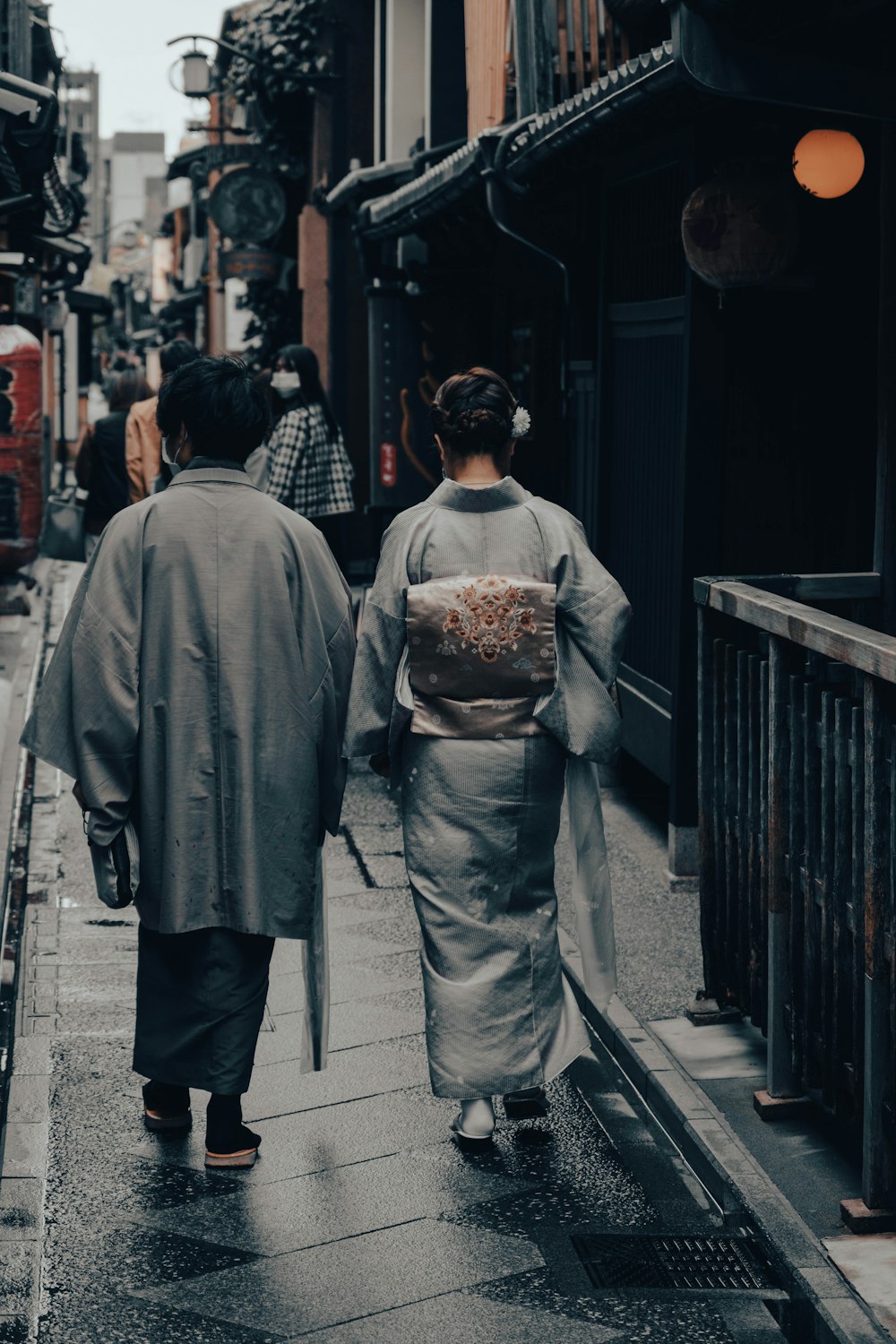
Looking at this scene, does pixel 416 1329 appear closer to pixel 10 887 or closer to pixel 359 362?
pixel 10 887

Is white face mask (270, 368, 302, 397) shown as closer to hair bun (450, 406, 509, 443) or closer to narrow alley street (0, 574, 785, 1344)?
narrow alley street (0, 574, 785, 1344)

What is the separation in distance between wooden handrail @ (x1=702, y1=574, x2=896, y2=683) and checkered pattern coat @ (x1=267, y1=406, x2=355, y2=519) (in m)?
5.18

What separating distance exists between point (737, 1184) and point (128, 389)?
9.26 meters

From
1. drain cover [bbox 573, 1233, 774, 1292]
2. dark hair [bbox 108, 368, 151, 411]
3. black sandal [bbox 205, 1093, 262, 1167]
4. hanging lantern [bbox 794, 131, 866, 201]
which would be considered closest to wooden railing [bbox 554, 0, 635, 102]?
hanging lantern [bbox 794, 131, 866, 201]

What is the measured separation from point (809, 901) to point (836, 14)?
291 centimetres

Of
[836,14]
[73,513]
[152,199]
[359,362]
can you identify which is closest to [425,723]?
[836,14]

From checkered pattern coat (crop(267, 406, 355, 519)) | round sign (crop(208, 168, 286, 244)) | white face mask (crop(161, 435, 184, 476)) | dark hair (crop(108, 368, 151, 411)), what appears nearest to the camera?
white face mask (crop(161, 435, 184, 476))

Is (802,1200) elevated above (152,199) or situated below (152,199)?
below

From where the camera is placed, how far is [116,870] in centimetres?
462

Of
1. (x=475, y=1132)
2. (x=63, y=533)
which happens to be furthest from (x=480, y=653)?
(x=63, y=533)

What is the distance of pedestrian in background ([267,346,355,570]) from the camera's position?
10.0 metres

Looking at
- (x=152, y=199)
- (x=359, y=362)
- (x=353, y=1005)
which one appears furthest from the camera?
(x=152, y=199)

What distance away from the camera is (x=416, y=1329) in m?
3.75

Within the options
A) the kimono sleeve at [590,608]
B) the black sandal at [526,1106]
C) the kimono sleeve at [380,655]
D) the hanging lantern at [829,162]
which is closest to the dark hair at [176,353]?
the hanging lantern at [829,162]
